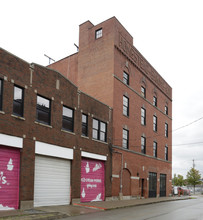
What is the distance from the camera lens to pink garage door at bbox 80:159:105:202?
22.9 metres

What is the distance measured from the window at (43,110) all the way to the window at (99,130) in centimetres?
580

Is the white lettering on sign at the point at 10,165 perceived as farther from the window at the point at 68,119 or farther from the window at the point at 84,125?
the window at the point at 84,125

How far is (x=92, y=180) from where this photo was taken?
2384cm

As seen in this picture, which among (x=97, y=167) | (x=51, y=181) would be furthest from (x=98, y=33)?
(x=51, y=181)

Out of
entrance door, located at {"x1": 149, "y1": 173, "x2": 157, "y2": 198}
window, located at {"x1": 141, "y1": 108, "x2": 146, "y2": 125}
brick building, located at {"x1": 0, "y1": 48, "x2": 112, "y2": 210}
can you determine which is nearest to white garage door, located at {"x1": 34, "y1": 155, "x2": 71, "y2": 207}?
brick building, located at {"x1": 0, "y1": 48, "x2": 112, "y2": 210}

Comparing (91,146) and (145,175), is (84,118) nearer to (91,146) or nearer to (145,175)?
(91,146)

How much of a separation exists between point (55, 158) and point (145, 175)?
16.0 meters

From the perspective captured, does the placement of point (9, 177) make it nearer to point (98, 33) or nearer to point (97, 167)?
point (97, 167)

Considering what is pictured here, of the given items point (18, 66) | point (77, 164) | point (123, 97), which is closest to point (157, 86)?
point (123, 97)

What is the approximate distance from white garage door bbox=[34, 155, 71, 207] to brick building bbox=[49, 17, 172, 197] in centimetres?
683

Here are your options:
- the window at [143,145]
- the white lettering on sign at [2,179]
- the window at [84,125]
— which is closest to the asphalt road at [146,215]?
the white lettering on sign at [2,179]

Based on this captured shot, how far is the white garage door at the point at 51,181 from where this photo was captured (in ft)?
59.9

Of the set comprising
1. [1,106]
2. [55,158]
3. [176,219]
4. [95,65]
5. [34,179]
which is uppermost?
[95,65]

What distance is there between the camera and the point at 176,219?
47.3 ft
